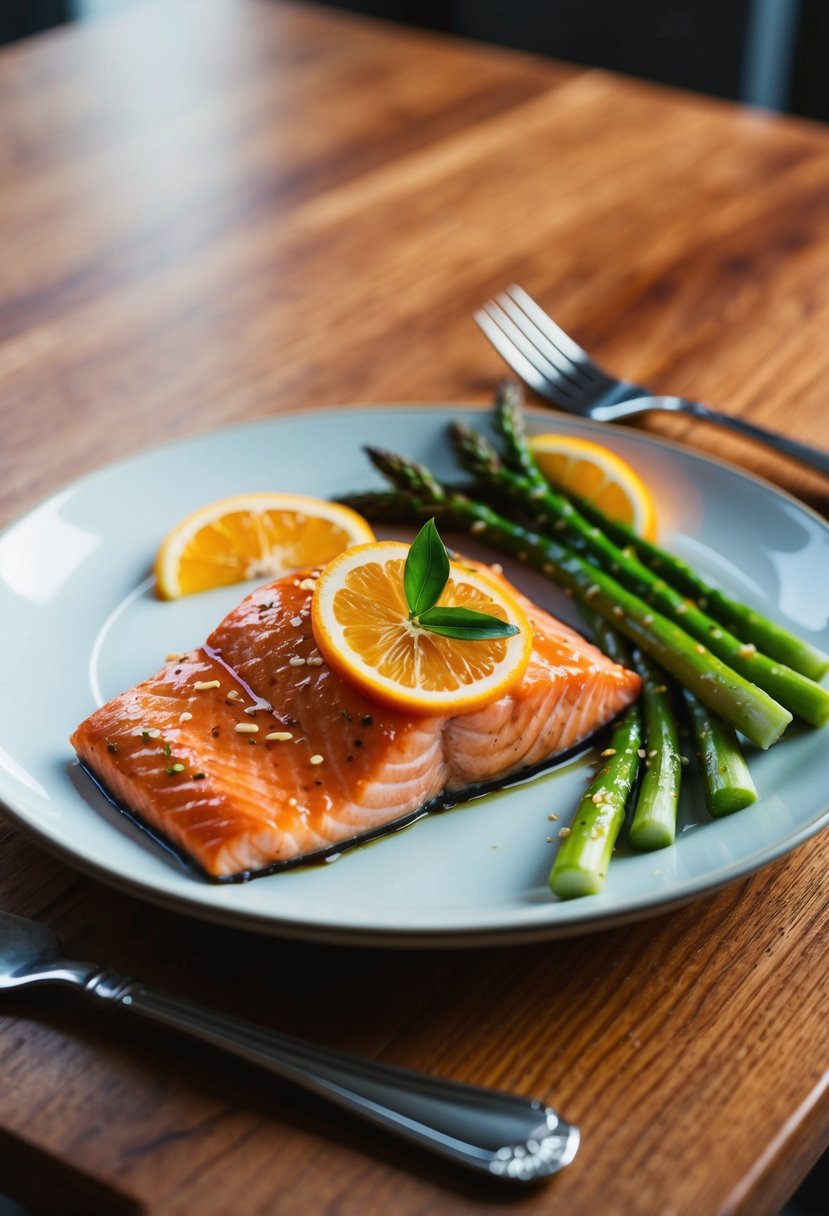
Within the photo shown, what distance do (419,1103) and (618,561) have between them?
1209 millimetres

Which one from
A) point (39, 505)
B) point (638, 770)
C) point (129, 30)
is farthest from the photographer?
point (129, 30)

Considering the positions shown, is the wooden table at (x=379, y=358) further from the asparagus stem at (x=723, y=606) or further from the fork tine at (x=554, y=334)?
the asparagus stem at (x=723, y=606)

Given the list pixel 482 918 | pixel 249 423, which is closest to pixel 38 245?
pixel 249 423

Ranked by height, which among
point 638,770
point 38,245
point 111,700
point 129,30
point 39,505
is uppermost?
point 129,30

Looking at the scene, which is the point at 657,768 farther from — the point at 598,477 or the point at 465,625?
the point at 598,477

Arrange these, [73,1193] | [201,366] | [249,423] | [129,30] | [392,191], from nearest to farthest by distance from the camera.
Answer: [73,1193] < [249,423] < [201,366] < [392,191] < [129,30]

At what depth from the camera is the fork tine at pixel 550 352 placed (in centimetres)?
299

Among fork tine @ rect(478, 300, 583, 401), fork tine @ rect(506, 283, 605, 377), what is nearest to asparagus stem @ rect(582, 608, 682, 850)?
fork tine @ rect(478, 300, 583, 401)

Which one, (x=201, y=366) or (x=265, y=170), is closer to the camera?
(x=201, y=366)

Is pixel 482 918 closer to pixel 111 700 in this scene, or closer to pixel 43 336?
pixel 111 700

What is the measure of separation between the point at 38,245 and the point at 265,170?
831mm

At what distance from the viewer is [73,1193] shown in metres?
1.41

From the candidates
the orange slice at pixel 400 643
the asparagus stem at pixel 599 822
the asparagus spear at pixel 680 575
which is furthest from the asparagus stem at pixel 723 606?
the orange slice at pixel 400 643

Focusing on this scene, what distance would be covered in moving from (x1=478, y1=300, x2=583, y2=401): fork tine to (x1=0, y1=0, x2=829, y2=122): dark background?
168 inches
